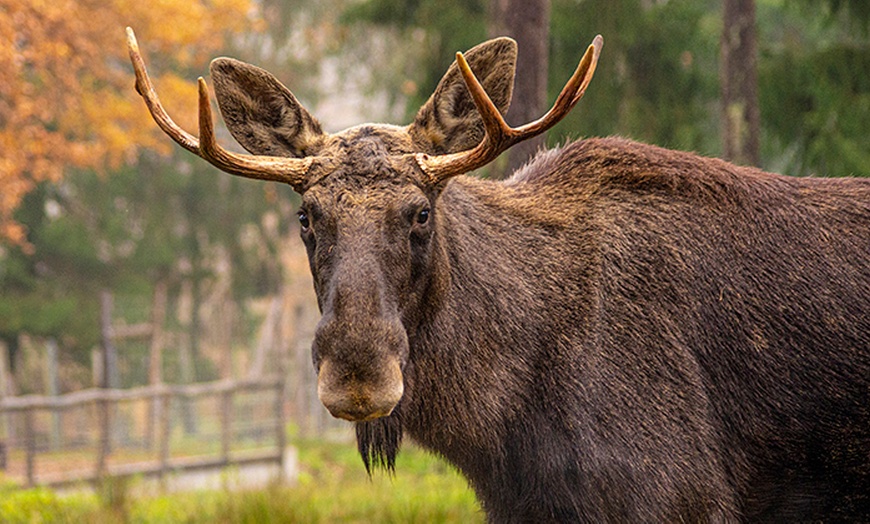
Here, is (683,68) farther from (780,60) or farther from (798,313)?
(798,313)

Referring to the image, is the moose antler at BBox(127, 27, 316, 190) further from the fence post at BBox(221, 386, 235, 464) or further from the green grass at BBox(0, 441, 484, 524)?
the fence post at BBox(221, 386, 235, 464)

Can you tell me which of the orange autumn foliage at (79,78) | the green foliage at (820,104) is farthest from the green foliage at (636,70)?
the orange autumn foliage at (79,78)

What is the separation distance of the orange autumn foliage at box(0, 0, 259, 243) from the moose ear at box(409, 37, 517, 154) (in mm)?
11546

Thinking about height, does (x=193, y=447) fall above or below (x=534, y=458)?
below

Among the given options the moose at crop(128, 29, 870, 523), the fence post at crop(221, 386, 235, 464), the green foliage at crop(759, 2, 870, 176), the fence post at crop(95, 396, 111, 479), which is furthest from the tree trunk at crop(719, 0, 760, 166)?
the fence post at crop(221, 386, 235, 464)

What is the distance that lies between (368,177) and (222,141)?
2012 cm

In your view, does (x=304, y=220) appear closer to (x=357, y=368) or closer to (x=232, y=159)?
(x=232, y=159)

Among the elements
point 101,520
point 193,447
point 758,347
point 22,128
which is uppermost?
point 22,128

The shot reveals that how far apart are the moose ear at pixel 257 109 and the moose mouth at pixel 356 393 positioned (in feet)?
3.92

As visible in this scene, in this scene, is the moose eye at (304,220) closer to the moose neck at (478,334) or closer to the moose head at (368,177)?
the moose head at (368,177)

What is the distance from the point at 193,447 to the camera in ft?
74.0

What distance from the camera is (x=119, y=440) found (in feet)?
69.3

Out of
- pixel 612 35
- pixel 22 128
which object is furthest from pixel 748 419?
pixel 22 128

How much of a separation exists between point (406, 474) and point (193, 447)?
9.97m
